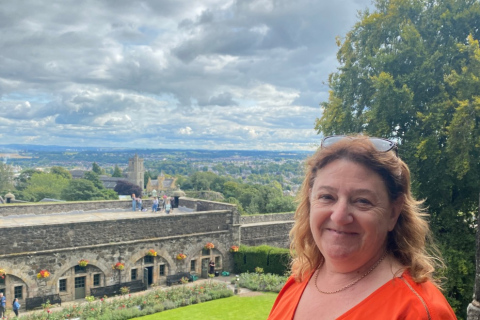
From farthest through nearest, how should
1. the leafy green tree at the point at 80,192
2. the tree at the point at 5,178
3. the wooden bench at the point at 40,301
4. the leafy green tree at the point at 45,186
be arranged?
the tree at the point at 5,178, the leafy green tree at the point at 45,186, the leafy green tree at the point at 80,192, the wooden bench at the point at 40,301

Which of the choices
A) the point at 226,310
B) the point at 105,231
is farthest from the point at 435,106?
the point at 105,231

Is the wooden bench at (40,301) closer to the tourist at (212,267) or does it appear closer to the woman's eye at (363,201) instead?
the tourist at (212,267)

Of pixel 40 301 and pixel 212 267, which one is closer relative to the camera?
pixel 40 301

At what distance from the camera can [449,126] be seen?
11961 mm

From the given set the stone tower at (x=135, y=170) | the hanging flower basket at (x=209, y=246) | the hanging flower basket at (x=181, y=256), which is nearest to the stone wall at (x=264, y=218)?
the hanging flower basket at (x=209, y=246)

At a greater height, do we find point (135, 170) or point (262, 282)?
point (135, 170)

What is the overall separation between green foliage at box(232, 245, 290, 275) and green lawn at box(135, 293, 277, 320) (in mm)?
4136

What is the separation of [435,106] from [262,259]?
43.8 ft

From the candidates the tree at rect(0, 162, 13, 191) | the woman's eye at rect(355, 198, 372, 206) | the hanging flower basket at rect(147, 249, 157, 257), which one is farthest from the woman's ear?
the tree at rect(0, 162, 13, 191)

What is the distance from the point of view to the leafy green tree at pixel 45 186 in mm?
63188

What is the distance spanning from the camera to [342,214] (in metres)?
2.13

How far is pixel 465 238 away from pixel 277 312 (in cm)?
1206

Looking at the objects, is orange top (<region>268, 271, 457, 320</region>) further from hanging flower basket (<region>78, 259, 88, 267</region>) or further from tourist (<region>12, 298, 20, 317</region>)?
hanging flower basket (<region>78, 259, 88, 267</region>)

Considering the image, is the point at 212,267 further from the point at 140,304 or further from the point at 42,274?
the point at 42,274
